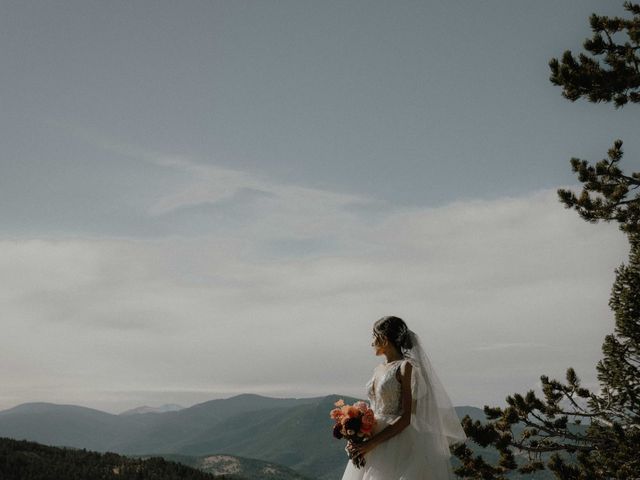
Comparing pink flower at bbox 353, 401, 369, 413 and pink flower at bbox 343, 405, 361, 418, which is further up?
pink flower at bbox 353, 401, 369, 413

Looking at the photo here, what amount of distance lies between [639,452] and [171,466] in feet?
285

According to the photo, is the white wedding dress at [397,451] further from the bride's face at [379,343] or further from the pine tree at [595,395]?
the pine tree at [595,395]

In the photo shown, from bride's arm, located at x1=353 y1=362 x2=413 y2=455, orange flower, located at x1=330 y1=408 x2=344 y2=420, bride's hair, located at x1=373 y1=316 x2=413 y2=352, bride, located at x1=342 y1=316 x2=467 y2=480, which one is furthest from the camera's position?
orange flower, located at x1=330 y1=408 x2=344 y2=420

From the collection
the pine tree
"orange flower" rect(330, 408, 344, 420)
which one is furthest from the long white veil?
the pine tree

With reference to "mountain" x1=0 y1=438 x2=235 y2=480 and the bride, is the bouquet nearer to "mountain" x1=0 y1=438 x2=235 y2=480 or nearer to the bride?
the bride

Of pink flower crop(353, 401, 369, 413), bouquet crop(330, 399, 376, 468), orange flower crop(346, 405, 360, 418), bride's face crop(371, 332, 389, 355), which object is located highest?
bride's face crop(371, 332, 389, 355)

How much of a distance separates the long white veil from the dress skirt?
16mm

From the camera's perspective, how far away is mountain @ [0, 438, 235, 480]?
230 ft

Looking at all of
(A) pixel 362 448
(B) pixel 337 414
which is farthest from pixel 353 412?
(A) pixel 362 448

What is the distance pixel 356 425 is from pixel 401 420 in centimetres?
56

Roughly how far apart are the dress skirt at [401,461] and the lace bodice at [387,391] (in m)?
0.10

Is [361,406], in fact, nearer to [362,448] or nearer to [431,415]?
[362,448]

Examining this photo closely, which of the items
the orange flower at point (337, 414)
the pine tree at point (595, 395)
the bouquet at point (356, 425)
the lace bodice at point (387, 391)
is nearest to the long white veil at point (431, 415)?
the lace bodice at point (387, 391)

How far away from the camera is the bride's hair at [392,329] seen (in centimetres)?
736
